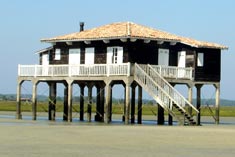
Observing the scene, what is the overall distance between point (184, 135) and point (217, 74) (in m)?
22.2

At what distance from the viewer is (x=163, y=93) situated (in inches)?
1793

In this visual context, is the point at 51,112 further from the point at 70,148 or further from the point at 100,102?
the point at 70,148

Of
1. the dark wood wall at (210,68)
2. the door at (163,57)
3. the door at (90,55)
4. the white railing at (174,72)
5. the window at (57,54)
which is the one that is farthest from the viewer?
the window at (57,54)

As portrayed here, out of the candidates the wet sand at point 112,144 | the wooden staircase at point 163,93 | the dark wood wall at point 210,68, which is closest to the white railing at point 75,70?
the wooden staircase at point 163,93

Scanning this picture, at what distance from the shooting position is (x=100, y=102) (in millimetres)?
57344

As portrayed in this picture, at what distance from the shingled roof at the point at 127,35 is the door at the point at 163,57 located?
1046mm

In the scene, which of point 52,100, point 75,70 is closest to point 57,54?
point 52,100

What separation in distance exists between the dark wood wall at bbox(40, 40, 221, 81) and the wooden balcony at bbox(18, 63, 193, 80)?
63.9 inches

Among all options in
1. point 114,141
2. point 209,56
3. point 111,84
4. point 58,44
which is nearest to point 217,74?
point 209,56

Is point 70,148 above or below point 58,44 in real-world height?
below

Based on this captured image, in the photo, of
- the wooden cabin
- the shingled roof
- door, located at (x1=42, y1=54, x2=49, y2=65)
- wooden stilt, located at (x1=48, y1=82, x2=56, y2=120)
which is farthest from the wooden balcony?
door, located at (x1=42, y1=54, x2=49, y2=65)

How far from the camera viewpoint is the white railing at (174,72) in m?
49.0

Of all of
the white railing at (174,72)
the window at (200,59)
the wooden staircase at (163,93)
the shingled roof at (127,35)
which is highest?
the shingled roof at (127,35)

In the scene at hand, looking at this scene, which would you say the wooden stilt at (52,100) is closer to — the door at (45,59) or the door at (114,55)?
the door at (45,59)
